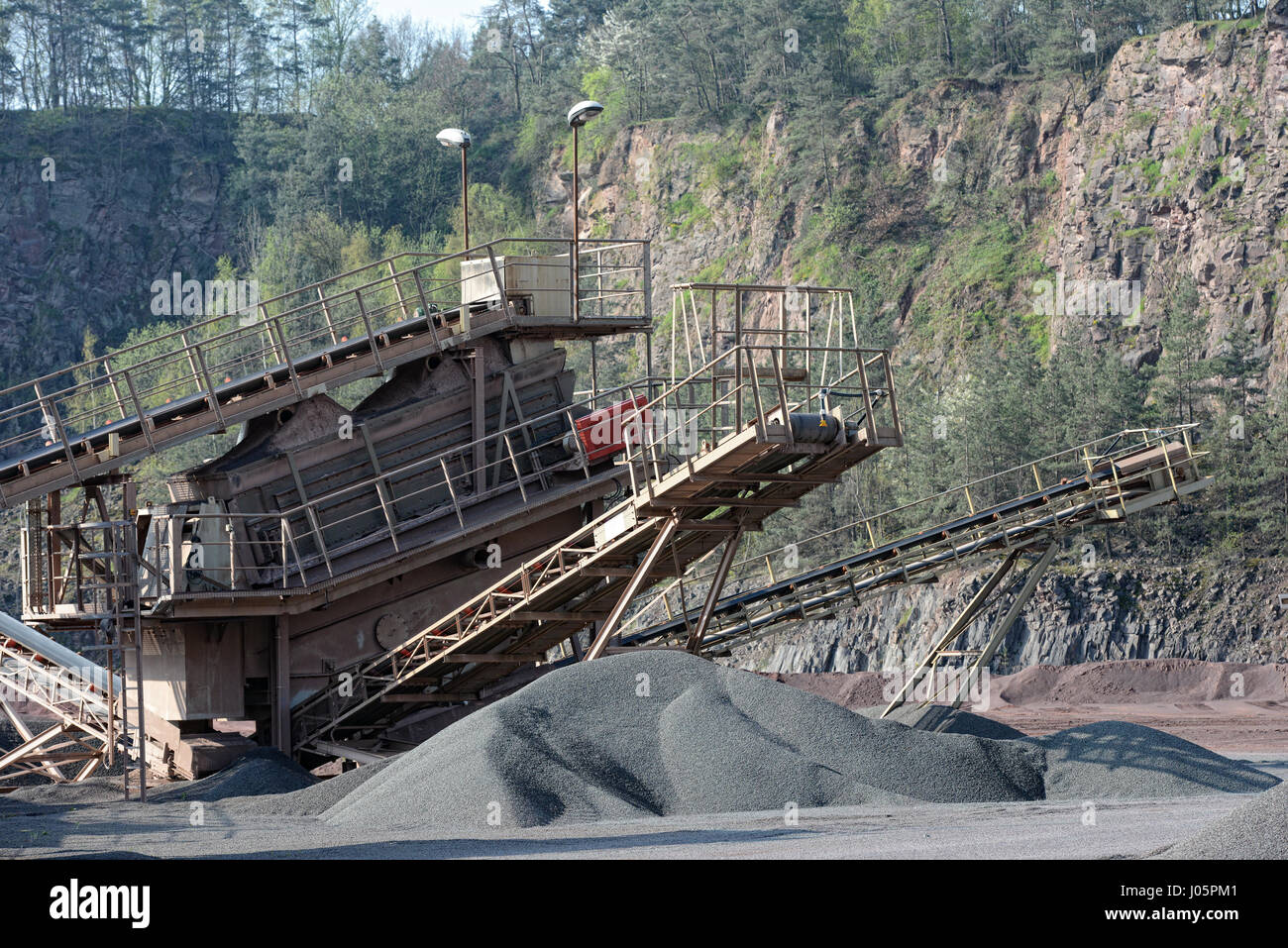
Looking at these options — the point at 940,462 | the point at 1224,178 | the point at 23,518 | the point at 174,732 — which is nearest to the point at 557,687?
the point at 174,732

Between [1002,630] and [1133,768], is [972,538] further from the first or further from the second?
[1133,768]

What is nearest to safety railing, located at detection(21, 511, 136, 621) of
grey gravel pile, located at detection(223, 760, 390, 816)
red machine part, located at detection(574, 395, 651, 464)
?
grey gravel pile, located at detection(223, 760, 390, 816)

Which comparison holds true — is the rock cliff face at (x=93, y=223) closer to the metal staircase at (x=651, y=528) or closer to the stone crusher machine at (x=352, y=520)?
the stone crusher machine at (x=352, y=520)

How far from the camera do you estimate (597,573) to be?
60.6ft

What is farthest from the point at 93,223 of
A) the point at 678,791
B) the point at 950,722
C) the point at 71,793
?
the point at 678,791

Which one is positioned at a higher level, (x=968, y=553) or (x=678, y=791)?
(x=968, y=553)

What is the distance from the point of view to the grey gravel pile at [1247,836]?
974 centimetres

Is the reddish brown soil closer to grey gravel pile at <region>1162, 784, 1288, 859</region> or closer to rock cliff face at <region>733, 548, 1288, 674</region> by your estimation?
rock cliff face at <region>733, 548, 1288, 674</region>

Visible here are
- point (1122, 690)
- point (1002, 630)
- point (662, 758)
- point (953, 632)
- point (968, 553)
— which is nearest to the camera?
point (662, 758)

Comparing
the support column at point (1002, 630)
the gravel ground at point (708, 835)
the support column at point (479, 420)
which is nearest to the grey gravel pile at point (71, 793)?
the gravel ground at point (708, 835)

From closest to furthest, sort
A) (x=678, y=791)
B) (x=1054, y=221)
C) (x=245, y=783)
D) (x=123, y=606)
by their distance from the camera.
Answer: (x=678, y=791)
(x=245, y=783)
(x=123, y=606)
(x=1054, y=221)

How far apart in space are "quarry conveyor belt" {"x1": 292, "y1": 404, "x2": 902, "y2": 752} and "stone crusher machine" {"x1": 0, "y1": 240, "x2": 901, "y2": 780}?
6 centimetres

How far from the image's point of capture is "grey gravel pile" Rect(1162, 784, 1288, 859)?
32.0 ft

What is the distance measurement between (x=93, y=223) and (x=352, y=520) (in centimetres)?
6724
